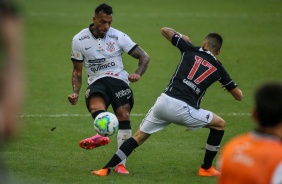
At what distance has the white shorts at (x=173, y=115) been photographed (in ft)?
33.1

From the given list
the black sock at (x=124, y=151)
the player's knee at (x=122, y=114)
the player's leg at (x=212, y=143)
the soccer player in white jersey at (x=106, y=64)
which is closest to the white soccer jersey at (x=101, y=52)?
the soccer player in white jersey at (x=106, y=64)

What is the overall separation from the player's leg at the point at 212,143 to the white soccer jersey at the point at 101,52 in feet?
5.18

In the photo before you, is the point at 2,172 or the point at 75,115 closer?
the point at 2,172

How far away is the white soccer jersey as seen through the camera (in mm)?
11125

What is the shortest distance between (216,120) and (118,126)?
1.38 metres

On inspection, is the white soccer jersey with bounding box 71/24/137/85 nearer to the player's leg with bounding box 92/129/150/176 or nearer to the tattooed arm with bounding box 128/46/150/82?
the tattooed arm with bounding box 128/46/150/82

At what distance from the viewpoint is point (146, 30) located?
26500 millimetres

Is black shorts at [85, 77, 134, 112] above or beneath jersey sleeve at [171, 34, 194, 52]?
beneath

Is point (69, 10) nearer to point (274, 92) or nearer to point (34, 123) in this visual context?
point (34, 123)

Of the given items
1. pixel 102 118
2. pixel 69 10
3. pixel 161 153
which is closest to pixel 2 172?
pixel 102 118

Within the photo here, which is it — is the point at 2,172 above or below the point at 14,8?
below

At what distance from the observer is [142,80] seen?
19.5 meters

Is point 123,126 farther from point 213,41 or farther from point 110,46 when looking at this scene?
point 213,41

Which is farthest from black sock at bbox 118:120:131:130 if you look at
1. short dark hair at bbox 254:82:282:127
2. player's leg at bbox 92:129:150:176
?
short dark hair at bbox 254:82:282:127
